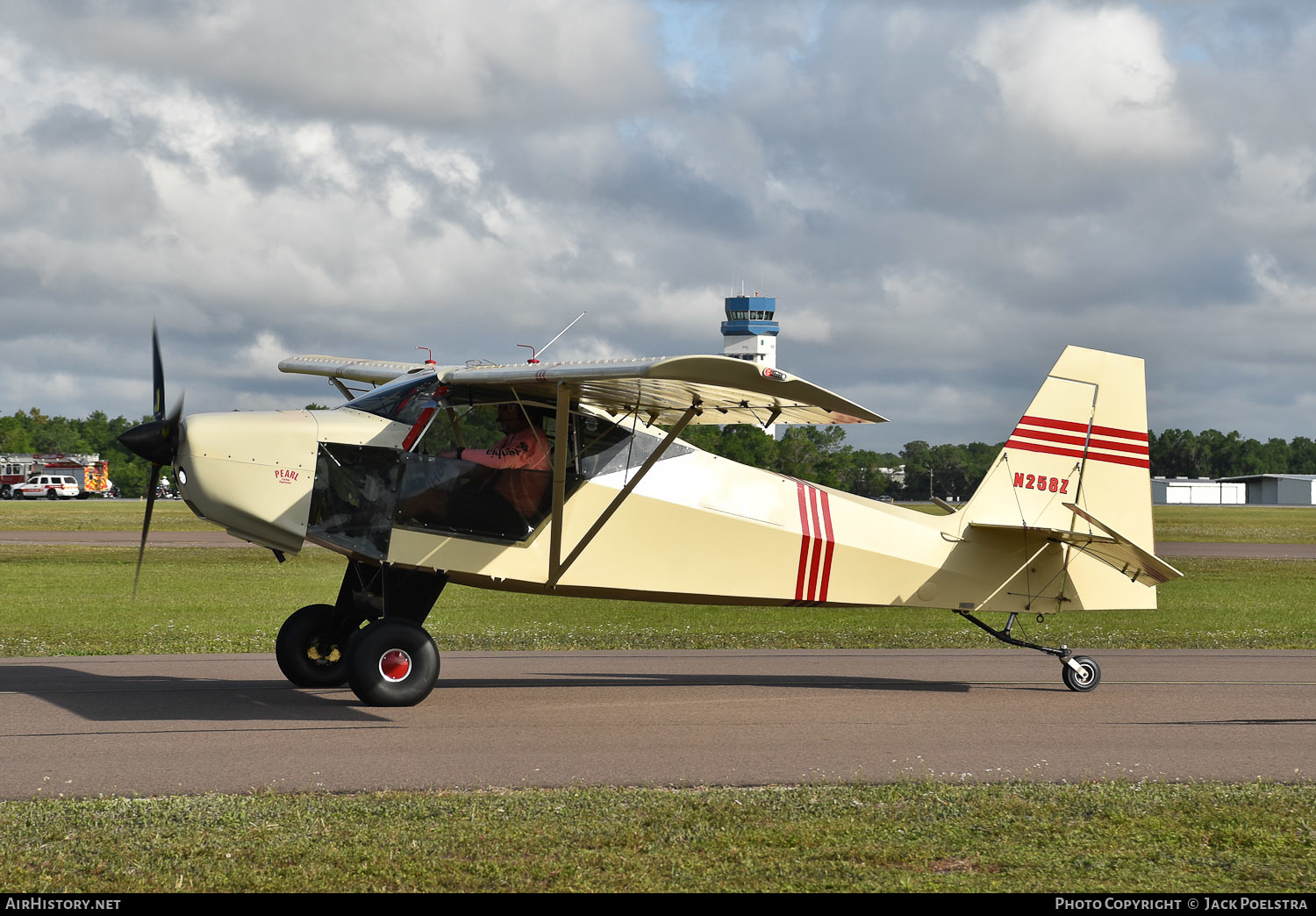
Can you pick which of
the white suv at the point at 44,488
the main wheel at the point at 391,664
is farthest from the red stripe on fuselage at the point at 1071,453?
the white suv at the point at 44,488

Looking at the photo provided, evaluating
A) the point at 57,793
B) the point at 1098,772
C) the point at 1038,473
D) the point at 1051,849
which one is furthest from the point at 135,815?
the point at 1038,473

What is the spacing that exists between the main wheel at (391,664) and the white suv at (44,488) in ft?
331

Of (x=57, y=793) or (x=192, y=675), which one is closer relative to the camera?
(x=57, y=793)

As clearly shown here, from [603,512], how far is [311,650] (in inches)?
124

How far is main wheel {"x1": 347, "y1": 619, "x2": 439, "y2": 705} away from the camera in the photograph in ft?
32.7

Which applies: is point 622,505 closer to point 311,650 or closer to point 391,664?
point 391,664

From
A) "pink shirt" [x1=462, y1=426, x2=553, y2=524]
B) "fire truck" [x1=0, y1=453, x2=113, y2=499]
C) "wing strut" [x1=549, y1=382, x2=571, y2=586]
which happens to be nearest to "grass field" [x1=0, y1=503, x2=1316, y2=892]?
"wing strut" [x1=549, y1=382, x2=571, y2=586]

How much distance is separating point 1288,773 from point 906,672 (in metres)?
5.55

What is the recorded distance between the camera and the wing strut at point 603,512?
33.8 ft

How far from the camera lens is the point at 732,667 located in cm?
1367

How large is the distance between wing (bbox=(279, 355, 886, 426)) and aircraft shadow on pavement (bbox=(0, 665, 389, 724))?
307 centimetres

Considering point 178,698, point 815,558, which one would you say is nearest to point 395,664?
point 178,698

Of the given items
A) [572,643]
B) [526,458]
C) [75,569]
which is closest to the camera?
[526,458]

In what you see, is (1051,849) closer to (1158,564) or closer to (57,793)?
(57,793)
